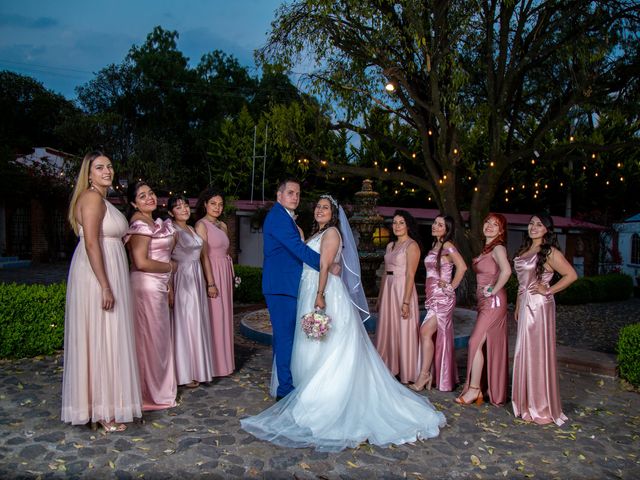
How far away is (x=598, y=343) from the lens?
9.85 meters

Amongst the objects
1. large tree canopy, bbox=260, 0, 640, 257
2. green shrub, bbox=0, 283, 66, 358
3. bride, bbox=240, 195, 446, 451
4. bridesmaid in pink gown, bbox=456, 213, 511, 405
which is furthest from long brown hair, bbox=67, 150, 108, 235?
large tree canopy, bbox=260, 0, 640, 257

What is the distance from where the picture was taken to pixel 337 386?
15.0 ft

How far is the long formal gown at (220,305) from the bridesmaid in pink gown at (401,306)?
1.89 meters

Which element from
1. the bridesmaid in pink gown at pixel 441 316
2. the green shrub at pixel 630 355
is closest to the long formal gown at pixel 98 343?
the bridesmaid in pink gown at pixel 441 316

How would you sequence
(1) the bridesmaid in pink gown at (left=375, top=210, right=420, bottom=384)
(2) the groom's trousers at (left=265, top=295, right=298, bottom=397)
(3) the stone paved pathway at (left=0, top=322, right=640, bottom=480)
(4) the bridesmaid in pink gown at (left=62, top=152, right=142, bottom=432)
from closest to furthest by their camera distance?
(3) the stone paved pathway at (left=0, top=322, right=640, bottom=480) → (4) the bridesmaid in pink gown at (left=62, top=152, right=142, bottom=432) → (2) the groom's trousers at (left=265, top=295, right=298, bottom=397) → (1) the bridesmaid in pink gown at (left=375, top=210, right=420, bottom=384)

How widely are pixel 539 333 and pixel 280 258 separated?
2.66 meters

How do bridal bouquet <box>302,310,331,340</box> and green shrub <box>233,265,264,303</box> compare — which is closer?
bridal bouquet <box>302,310,331,340</box>

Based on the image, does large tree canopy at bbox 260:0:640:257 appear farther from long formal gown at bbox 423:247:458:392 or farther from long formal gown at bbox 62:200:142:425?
long formal gown at bbox 62:200:142:425

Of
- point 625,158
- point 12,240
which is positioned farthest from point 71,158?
point 625,158

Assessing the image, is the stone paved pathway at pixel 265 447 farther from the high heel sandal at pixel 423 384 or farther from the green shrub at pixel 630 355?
the green shrub at pixel 630 355

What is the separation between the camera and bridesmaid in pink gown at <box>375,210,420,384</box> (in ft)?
20.1

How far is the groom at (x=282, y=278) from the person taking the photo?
5059 mm

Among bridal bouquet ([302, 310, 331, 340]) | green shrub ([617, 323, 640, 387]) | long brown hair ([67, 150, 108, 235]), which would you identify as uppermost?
long brown hair ([67, 150, 108, 235])

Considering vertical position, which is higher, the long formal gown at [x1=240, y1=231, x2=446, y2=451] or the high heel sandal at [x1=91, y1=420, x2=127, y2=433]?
the long formal gown at [x1=240, y1=231, x2=446, y2=451]
